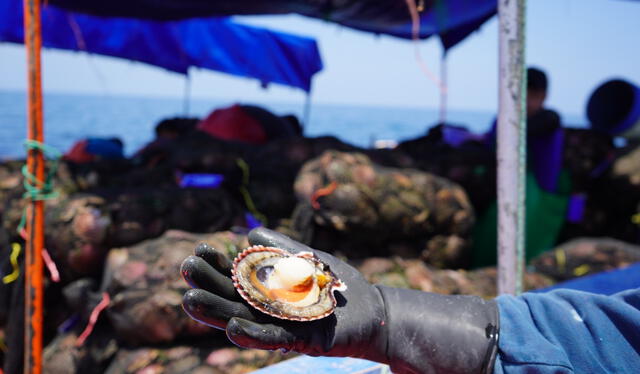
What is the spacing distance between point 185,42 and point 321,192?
441 cm

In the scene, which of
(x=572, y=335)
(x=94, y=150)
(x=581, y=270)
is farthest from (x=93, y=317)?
(x=581, y=270)

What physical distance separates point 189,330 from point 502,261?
1.50 meters

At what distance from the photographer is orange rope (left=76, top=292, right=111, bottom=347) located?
230 cm

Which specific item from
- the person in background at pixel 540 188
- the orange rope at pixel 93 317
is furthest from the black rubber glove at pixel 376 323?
the person in background at pixel 540 188

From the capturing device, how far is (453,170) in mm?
3547

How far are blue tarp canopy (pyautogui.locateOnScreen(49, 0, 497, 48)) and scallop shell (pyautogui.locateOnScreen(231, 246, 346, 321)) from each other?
3.10 m

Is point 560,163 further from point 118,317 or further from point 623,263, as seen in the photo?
point 118,317

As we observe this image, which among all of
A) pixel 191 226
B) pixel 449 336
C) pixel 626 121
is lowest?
pixel 191 226

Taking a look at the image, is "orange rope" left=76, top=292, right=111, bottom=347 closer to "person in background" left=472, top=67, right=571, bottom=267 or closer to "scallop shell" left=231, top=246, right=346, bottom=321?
"scallop shell" left=231, top=246, right=346, bottom=321

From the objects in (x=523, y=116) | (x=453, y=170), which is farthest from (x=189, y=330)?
(x=453, y=170)

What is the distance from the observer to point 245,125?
14.6 feet

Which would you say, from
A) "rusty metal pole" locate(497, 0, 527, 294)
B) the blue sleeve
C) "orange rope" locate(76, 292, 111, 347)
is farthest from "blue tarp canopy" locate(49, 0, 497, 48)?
the blue sleeve

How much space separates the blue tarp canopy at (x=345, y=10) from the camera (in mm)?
3895

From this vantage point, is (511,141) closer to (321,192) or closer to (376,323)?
(321,192)
